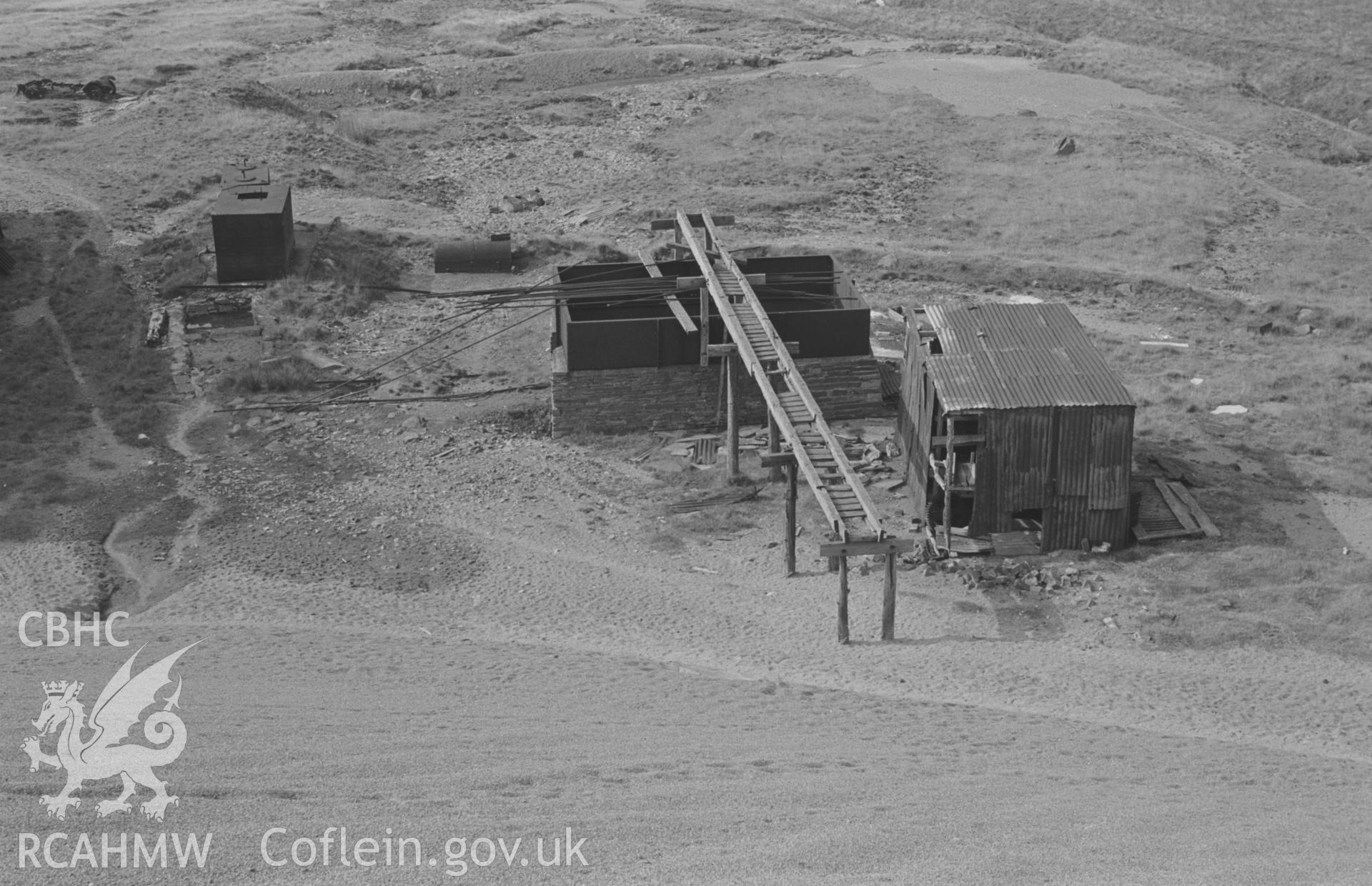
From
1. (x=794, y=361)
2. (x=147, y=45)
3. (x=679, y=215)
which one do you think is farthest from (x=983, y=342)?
(x=147, y=45)

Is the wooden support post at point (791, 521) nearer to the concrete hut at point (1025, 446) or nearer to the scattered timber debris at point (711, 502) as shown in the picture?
the concrete hut at point (1025, 446)

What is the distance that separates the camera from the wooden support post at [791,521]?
22891mm

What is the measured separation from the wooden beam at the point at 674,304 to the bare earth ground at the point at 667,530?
8.78 feet

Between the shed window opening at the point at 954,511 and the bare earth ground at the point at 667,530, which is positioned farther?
the shed window opening at the point at 954,511

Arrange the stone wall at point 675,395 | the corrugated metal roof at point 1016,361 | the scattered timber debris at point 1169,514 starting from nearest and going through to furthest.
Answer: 1. the corrugated metal roof at point 1016,361
2. the scattered timber debris at point 1169,514
3. the stone wall at point 675,395

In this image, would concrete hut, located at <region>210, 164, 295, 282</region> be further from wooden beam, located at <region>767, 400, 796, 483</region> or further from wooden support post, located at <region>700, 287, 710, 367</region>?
wooden beam, located at <region>767, 400, 796, 483</region>

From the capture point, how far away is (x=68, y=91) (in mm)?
52906

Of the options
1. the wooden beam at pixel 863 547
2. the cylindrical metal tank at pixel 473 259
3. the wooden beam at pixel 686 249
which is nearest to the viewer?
the wooden beam at pixel 863 547

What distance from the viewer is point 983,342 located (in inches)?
973

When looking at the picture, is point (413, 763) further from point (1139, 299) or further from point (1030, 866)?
point (1139, 299)

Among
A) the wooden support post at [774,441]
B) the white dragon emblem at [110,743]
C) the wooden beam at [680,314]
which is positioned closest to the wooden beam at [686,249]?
the wooden beam at [680,314]

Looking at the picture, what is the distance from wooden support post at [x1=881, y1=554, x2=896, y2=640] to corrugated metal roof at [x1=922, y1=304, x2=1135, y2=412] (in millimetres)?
3816

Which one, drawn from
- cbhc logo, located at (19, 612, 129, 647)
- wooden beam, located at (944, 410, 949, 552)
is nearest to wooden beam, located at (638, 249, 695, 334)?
wooden beam, located at (944, 410, 949, 552)

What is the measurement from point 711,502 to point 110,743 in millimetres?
13271
